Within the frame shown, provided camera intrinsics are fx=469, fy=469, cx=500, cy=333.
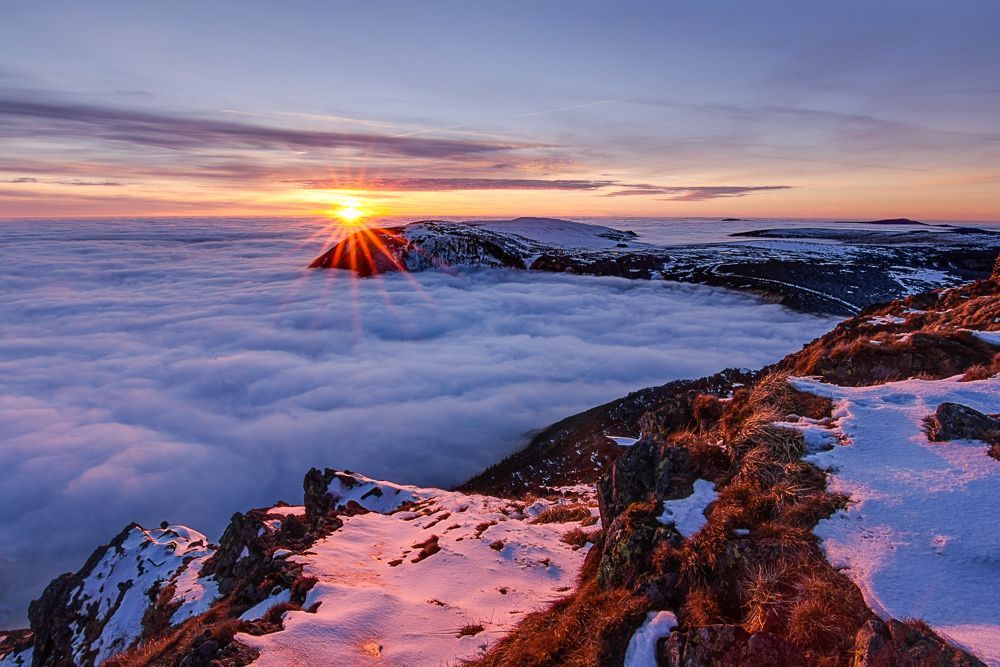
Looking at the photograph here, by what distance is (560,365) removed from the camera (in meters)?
66.0

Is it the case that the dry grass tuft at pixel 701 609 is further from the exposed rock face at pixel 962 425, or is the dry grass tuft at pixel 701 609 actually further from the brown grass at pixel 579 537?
the brown grass at pixel 579 537

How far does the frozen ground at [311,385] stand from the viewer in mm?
48594

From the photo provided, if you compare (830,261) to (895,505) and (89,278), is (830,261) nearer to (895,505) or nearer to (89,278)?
(895,505)

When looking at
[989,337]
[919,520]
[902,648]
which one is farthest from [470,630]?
[989,337]

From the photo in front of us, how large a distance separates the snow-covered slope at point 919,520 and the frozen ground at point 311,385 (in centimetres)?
3748

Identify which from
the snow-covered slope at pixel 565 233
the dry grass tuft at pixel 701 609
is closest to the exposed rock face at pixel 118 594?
the dry grass tuft at pixel 701 609

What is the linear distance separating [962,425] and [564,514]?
1034 centimetres

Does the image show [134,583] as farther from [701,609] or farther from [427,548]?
[701,609]

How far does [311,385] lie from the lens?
2820 inches

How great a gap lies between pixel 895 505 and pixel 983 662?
2.62m

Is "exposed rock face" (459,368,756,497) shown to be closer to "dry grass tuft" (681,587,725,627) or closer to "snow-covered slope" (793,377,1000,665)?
"snow-covered slope" (793,377,1000,665)

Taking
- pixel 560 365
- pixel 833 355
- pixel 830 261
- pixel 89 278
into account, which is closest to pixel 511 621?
pixel 833 355

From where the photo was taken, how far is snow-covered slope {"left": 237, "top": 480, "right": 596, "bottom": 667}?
777cm

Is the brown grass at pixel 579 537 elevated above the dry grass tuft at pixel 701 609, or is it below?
below
